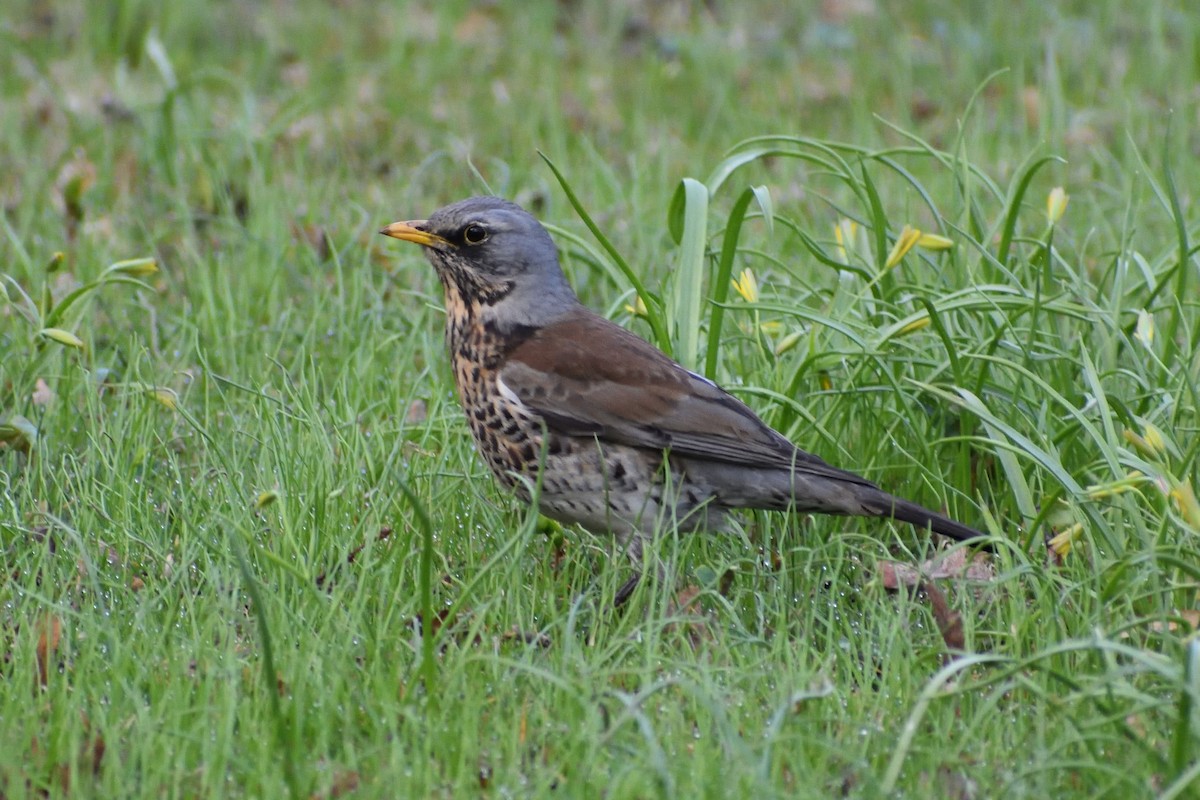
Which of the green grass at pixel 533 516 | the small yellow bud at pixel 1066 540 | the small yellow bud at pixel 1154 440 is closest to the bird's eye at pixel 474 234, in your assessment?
the green grass at pixel 533 516

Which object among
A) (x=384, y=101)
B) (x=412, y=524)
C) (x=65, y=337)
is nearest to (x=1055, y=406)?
(x=412, y=524)

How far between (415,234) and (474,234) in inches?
6.5

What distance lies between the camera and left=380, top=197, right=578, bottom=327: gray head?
4.39 m

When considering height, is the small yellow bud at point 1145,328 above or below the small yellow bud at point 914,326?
above

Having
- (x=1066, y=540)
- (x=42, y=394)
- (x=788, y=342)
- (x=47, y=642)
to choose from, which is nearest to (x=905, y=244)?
(x=788, y=342)

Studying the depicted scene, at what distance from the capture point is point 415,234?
4.40 metres

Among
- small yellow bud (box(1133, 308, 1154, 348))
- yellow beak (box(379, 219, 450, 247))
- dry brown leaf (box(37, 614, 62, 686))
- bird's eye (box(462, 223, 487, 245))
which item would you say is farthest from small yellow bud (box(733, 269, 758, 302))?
dry brown leaf (box(37, 614, 62, 686))

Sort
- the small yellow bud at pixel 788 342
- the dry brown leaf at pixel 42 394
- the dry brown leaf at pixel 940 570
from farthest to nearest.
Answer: the dry brown leaf at pixel 42 394 < the small yellow bud at pixel 788 342 < the dry brown leaf at pixel 940 570

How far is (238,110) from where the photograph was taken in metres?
7.73

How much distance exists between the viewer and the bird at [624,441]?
13.2 feet

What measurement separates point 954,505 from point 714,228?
5.78ft

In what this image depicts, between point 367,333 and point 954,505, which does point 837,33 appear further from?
point 954,505

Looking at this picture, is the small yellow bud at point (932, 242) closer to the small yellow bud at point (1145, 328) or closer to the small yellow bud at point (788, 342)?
the small yellow bud at point (788, 342)

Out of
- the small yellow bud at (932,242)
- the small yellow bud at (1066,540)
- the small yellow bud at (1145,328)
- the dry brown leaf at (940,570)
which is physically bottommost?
the dry brown leaf at (940,570)
